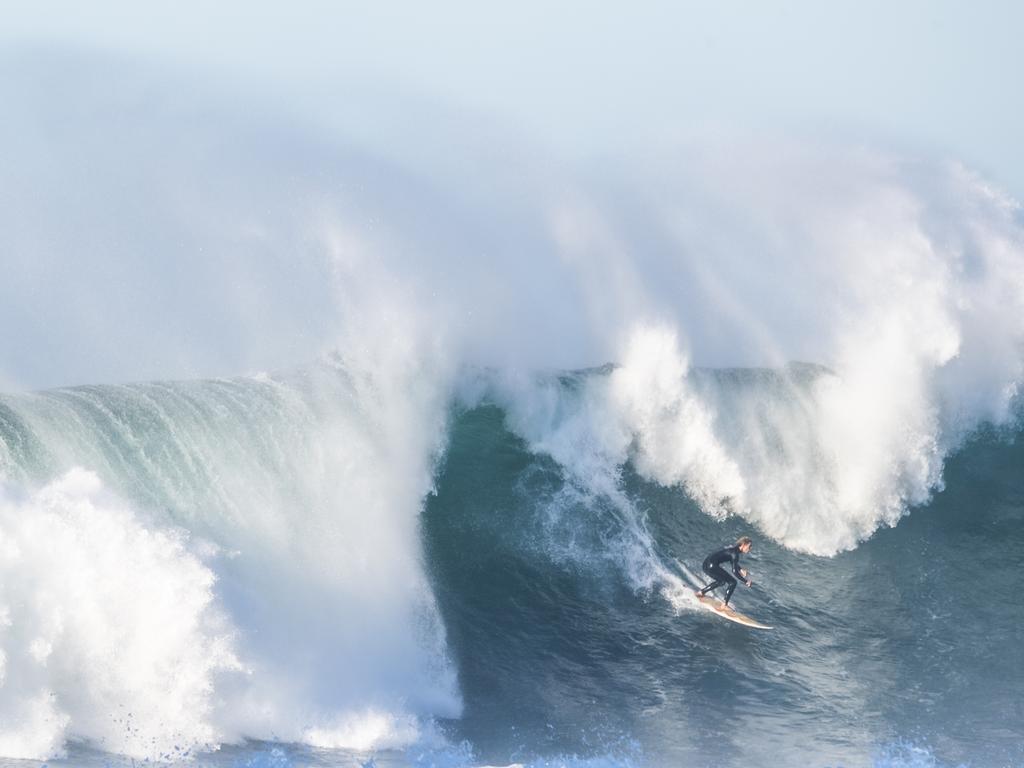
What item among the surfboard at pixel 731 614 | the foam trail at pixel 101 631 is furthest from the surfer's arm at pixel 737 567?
the foam trail at pixel 101 631

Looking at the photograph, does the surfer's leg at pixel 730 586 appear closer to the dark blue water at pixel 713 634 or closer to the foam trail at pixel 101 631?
the dark blue water at pixel 713 634

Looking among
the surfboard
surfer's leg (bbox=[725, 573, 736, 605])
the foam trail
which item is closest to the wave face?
the foam trail

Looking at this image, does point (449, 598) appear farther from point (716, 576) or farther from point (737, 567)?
point (737, 567)

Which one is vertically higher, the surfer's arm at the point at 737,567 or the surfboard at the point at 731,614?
the surfer's arm at the point at 737,567

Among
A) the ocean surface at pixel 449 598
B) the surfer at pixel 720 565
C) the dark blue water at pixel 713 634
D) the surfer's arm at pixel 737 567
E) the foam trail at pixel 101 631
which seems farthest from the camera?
the surfer at pixel 720 565

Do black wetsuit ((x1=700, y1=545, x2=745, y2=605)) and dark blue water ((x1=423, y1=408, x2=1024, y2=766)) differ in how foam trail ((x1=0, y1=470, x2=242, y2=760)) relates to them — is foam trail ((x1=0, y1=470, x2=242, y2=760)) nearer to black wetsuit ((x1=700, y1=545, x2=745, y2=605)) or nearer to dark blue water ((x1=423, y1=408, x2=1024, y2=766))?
dark blue water ((x1=423, y1=408, x2=1024, y2=766))

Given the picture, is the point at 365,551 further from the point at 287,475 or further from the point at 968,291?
the point at 968,291

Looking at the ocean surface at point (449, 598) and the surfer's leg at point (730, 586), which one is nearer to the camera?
the ocean surface at point (449, 598)

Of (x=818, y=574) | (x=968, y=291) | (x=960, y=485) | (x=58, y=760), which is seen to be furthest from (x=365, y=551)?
(x=968, y=291)

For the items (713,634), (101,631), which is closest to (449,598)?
(713,634)
